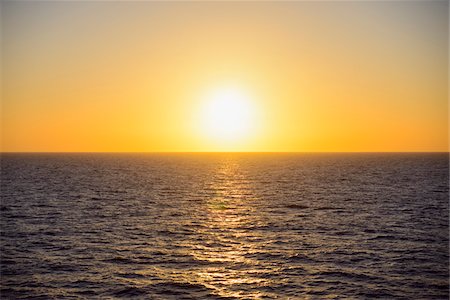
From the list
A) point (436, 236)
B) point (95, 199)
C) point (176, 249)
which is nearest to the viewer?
point (176, 249)

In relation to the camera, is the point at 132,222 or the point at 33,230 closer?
the point at 33,230

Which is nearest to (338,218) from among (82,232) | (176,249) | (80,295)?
(176,249)

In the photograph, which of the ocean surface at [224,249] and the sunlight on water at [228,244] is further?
the sunlight on water at [228,244]

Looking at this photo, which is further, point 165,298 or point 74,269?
point 74,269

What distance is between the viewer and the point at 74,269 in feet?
118

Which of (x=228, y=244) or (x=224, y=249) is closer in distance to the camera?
(x=224, y=249)

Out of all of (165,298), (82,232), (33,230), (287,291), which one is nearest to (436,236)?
(287,291)

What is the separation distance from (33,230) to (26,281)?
19.8 metres

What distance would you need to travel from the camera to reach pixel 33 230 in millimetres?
51375

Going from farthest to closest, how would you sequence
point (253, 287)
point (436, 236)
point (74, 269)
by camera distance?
point (436, 236) < point (74, 269) < point (253, 287)

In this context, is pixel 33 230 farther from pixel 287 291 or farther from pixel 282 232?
pixel 287 291

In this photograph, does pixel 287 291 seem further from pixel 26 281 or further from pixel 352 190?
pixel 352 190

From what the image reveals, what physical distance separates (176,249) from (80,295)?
13.9 meters

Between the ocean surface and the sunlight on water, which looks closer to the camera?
the ocean surface
